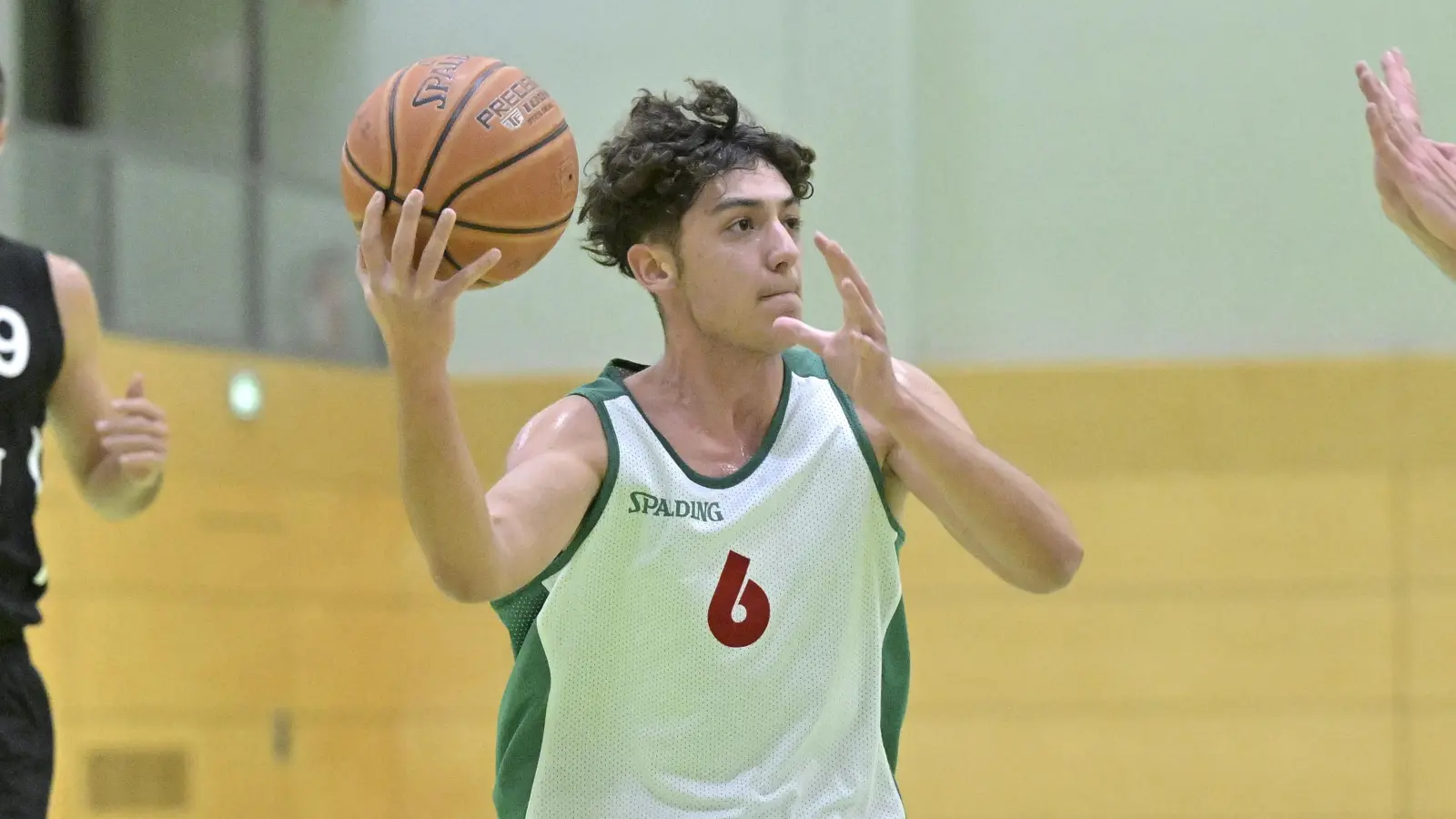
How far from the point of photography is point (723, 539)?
134 inches

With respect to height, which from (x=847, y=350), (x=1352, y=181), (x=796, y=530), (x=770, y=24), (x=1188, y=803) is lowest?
(x=1188, y=803)

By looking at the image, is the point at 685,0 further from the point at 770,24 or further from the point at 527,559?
the point at 527,559

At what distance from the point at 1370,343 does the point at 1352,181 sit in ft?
2.61

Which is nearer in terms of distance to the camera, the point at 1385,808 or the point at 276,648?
the point at 1385,808

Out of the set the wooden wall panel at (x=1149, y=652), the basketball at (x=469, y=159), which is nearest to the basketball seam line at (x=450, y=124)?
the basketball at (x=469, y=159)

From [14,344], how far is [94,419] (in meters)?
0.28

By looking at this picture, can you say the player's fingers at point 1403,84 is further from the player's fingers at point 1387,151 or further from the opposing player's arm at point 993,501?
the opposing player's arm at point 993,501

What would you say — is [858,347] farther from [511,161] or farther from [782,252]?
[511,161]

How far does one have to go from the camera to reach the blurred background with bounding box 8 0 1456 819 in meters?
7.72

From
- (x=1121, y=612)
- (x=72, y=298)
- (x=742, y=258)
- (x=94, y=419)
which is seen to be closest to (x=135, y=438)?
(x=94, y=419)

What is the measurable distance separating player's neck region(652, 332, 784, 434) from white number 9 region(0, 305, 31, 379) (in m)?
1.45

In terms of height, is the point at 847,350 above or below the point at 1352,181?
below

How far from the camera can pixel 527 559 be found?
3.00 meters

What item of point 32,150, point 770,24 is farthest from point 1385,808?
point 32,150
